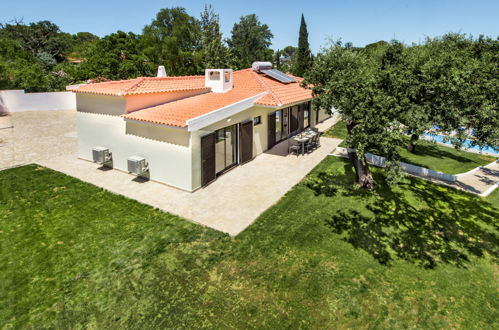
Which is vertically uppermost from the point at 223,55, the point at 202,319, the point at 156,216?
the point at 223,55

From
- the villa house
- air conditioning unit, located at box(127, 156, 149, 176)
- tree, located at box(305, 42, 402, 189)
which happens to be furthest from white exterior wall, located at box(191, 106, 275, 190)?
tree, located at box(305, 42, 402, 189)

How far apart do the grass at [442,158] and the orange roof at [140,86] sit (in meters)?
11.3

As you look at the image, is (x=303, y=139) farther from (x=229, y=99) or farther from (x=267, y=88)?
(x=229, y=99)

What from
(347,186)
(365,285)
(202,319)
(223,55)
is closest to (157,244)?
(202,319)

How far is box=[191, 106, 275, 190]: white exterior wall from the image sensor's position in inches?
531

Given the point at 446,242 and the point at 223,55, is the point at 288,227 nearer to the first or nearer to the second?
the point at 446,242

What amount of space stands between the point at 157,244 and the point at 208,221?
216 centimetres

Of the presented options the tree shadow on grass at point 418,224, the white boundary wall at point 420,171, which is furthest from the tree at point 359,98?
the white boundary wall at point 420,171

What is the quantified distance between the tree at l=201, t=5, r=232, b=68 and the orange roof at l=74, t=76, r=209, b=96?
1024 inches

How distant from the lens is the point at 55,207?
40.5ft

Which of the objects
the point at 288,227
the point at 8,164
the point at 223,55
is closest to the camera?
the point at 288,227

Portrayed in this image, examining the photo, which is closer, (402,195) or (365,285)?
(365,285)

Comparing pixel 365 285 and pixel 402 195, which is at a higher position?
pixel 402 195

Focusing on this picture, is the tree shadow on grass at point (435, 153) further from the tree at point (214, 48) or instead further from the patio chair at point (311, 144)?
the tree at point (214, 48)
